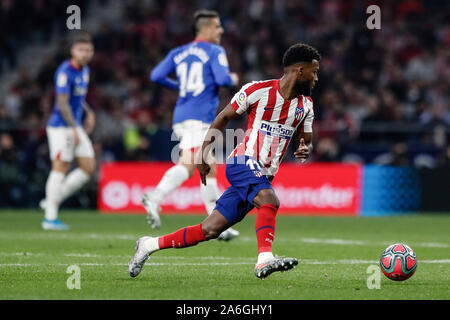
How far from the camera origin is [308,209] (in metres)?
16.6

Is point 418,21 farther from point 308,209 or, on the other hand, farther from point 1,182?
point 1,182

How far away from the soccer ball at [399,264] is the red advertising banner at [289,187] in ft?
32.1

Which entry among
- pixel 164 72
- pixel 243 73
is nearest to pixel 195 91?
pixel 164 72

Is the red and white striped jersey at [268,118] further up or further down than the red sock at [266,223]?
further up

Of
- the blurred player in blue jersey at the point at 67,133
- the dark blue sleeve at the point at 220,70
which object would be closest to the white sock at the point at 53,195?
the blurred player in blue jersey at the point at 67,133

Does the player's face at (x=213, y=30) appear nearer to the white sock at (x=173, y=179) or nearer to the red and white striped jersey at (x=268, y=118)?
the white sock at (x=173, y=179)

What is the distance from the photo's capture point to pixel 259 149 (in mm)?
6570

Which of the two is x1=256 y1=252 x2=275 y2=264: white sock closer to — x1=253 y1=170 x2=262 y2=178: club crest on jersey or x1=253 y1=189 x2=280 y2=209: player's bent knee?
x1=253 y1=189 x2=280 y2=209: player's bent knee

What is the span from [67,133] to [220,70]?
3074mm

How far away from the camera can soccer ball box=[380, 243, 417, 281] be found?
6.45 metres

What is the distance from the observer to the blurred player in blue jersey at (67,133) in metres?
11.9

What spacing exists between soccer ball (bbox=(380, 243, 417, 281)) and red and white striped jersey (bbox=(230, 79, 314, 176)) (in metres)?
1.08
